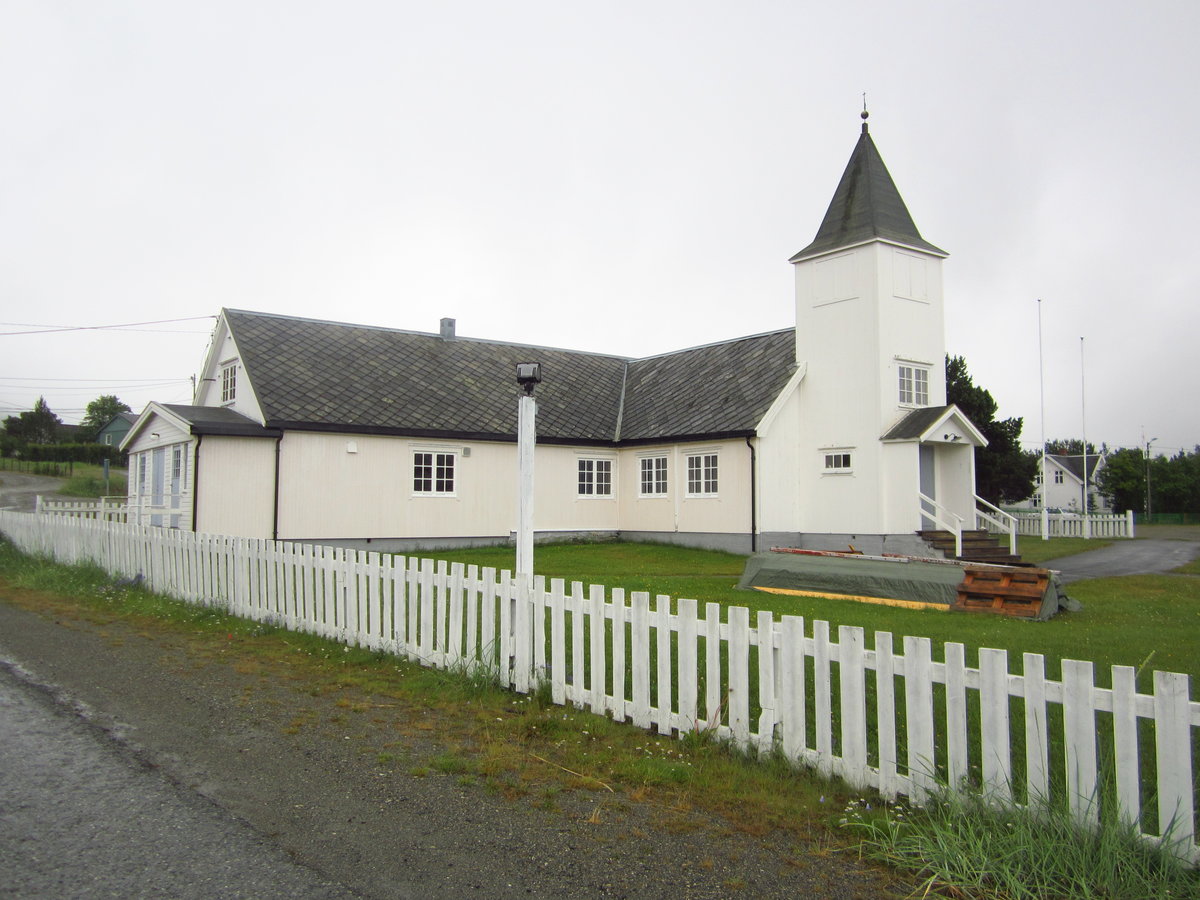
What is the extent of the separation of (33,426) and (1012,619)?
84139mm

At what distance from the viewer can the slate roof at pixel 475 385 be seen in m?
21.3

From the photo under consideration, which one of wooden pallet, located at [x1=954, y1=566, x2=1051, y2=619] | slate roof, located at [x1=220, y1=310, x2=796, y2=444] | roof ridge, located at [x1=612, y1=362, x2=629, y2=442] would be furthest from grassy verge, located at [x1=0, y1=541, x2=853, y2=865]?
roof ridge, located at [x1=612, y1=362, x2=629, y2=442]

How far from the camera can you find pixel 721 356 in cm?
2606

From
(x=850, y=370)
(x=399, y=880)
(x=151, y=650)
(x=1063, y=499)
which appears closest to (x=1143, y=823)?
(x=399, y=880)

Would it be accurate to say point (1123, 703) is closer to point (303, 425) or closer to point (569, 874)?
point (569, 874)

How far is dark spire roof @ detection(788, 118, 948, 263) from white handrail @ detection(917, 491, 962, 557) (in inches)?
250

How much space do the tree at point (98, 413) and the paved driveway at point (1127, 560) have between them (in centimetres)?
9997

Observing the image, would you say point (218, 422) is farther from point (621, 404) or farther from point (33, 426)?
point (33, 426)

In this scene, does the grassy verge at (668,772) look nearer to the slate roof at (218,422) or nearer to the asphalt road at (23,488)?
the slate roof at (218,422)

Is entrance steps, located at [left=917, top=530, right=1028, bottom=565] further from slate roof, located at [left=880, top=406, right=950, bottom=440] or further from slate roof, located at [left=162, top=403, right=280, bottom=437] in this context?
slate roof, located at [left=162, top=403, right=280, bottom=437]

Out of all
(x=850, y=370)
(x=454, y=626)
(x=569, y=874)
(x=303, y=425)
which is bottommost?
(x=569, y=874)

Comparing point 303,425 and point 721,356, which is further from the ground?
point 721,356

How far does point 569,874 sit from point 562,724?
2.27 m

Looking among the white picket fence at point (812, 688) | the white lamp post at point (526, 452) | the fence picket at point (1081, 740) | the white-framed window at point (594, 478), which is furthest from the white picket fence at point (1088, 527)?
the fence picket at point (1081, 740)
